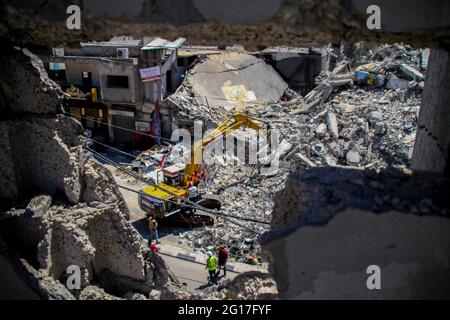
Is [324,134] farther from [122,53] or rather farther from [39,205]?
[39,205]

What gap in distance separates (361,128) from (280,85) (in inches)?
348

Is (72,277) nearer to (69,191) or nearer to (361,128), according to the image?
(69,191)

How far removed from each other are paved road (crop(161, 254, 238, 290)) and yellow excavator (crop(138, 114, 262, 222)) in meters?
1.75

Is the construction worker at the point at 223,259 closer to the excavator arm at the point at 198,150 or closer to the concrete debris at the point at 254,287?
the excavator arm at the point at 198,150

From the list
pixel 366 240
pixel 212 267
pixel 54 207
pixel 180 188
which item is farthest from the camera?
pixel 180 188

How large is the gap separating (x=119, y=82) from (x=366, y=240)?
19.3m

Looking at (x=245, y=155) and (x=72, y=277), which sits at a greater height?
(x=72, y=277)

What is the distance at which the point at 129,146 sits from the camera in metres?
22.3

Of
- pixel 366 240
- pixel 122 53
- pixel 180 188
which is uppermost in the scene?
pixel 122 53

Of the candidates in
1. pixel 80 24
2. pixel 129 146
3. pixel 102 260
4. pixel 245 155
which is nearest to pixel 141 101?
pixel 129 146

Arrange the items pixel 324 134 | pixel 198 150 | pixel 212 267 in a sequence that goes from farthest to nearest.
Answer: pixel 324 134 → pixel 198 150 → pixel 212 267

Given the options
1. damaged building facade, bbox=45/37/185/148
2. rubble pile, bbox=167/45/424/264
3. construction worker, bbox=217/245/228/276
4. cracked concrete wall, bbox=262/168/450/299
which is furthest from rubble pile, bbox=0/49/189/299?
damaged building facade, bbox=45/37/185/148

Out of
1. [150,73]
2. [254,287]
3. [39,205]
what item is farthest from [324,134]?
[39,205]

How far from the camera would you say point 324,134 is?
60.6 feet
